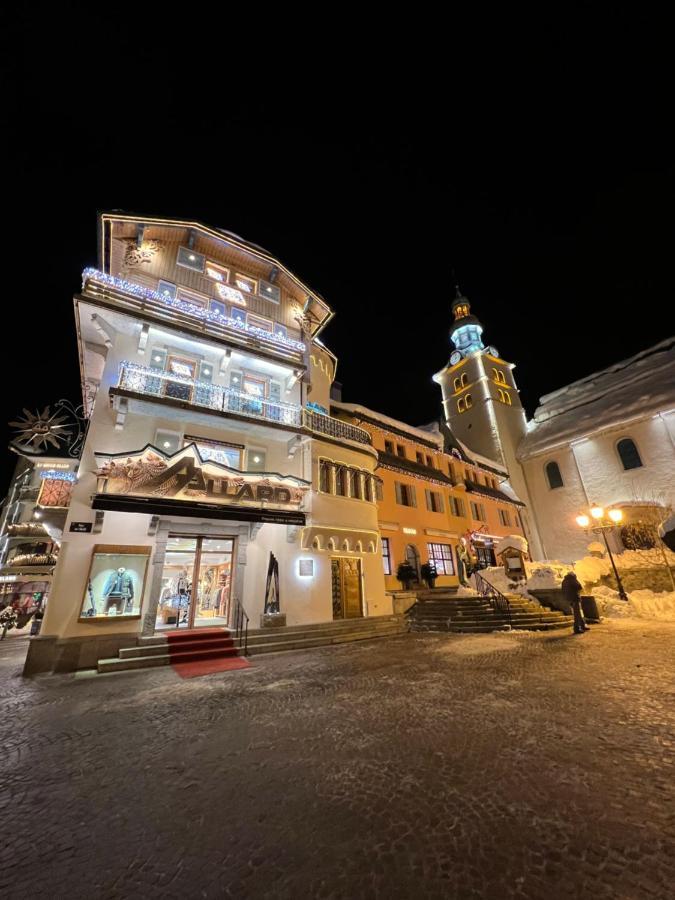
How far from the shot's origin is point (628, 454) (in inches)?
1086

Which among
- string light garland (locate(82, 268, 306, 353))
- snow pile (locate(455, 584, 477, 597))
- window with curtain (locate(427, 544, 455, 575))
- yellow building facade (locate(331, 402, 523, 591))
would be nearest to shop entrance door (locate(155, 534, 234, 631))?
yellow building facade (locate(331, 402, 523, 591))

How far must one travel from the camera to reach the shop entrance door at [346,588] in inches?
558

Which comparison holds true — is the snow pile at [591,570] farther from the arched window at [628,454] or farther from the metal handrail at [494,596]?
the arched window at [628,454]

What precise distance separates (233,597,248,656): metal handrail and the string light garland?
1102 cm

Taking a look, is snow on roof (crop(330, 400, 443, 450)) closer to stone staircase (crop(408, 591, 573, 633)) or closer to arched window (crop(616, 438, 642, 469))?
stone staircase (crop(408, 591, 573, 633))

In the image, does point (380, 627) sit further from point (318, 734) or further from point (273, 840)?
point (273, 840)

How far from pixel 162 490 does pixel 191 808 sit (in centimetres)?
893

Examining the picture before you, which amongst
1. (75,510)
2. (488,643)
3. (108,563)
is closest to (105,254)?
(75,510)

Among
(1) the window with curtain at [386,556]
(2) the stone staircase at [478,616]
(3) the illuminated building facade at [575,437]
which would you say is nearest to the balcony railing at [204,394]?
(1) the window with curtain at [386,556]

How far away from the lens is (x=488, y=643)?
1055 cm

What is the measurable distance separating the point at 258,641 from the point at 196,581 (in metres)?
2.89

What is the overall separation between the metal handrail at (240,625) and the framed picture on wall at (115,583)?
287 centimetres

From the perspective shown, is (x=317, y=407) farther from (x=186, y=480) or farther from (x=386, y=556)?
(x=386, y=556)

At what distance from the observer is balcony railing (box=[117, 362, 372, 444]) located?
12.2m
